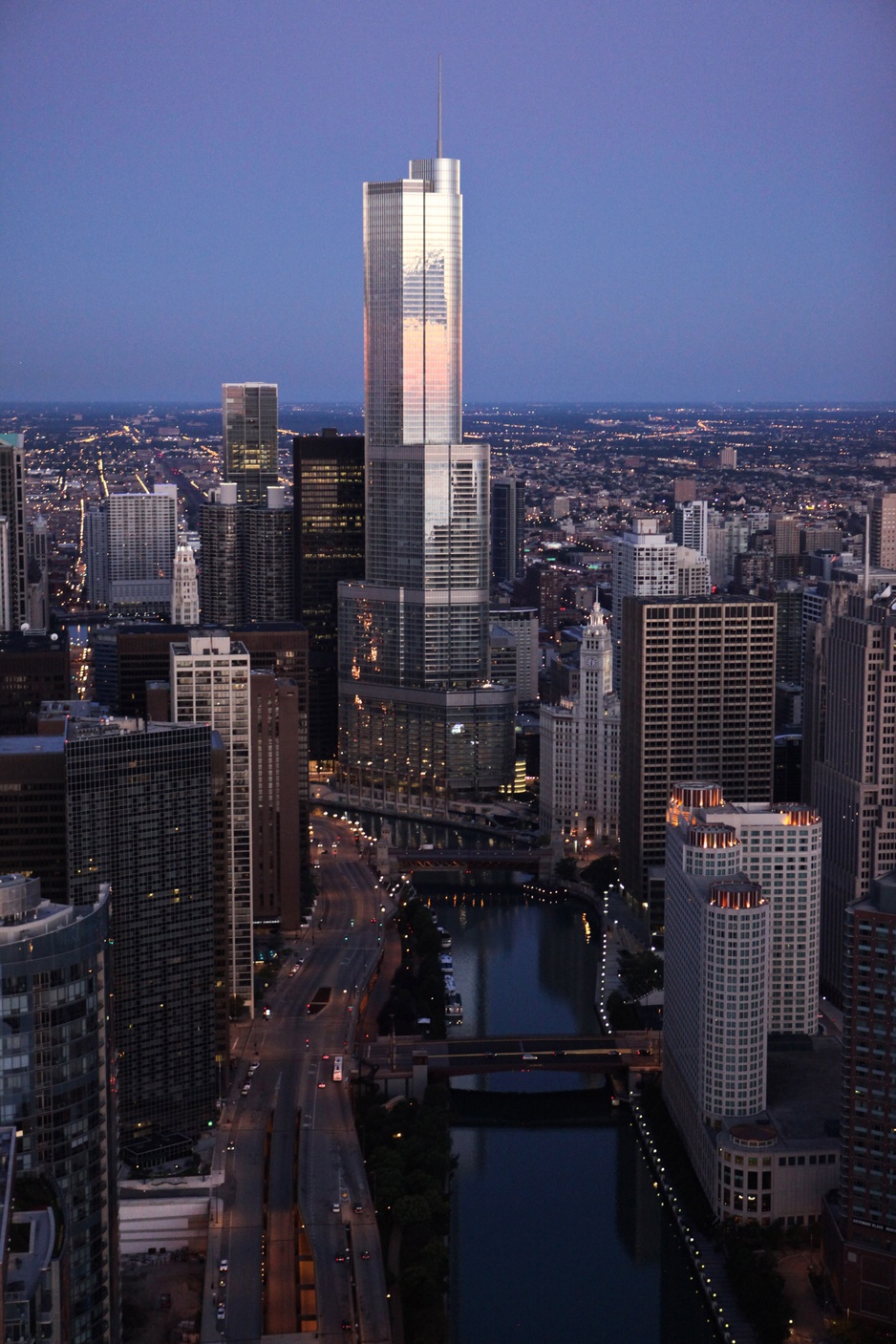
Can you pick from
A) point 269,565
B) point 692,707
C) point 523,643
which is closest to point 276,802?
point 692,707

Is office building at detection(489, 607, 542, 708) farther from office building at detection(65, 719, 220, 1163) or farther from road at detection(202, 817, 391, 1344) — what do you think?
office building at detection(65, 719, 220, 1163)

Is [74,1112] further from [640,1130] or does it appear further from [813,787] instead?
[813,787]

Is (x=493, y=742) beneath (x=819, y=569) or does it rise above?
beneath

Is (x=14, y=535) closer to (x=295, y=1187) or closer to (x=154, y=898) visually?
(x=154, y=898)

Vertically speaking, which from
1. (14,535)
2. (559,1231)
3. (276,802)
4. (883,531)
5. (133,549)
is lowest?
(559,1231)

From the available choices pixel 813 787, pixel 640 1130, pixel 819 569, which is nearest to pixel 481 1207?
pixel 640 1130

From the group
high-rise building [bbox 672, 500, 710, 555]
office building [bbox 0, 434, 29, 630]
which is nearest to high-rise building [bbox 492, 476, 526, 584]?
high-rise building [bbox 672, 500, 710, 555]
